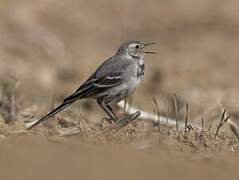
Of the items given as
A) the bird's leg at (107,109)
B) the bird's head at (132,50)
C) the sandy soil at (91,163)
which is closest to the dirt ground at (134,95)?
the sandy soil at (91,163)

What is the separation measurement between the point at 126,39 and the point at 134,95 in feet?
12.5

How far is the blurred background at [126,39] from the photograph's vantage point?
14797mm

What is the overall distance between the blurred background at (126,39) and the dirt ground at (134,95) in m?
0.02

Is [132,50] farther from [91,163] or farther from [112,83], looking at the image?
[91,163]

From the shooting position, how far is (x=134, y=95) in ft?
47.3

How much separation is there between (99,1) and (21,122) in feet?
34.3

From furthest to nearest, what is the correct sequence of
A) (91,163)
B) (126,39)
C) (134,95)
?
(126,39)
(134,95)
(91,163)

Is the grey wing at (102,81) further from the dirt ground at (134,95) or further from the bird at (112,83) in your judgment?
the dirt ground at (134,95)

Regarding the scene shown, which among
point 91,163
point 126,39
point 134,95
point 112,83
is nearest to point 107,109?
point 112,83

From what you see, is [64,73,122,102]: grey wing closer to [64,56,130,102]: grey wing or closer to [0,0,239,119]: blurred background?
[64,56,130,102]: grey wing

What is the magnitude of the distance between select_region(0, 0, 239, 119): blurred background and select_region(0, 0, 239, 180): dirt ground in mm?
22

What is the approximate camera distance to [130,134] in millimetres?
9523

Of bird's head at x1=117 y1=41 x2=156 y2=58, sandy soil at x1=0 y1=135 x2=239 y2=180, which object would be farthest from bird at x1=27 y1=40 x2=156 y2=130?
sandy soil at x1=0 y1=135 x2=239 y2=180

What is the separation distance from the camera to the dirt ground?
770 cm
